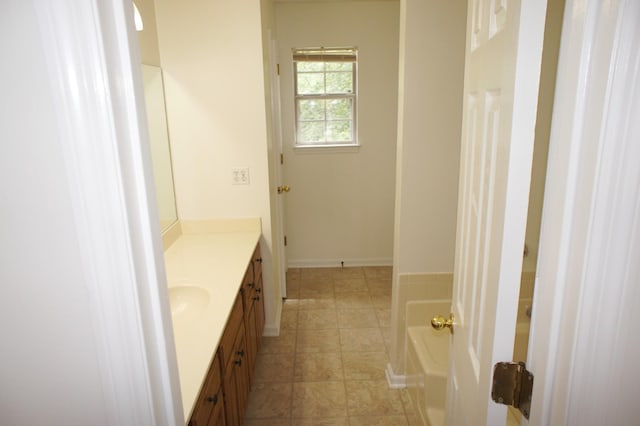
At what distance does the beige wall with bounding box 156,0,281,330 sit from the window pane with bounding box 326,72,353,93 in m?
1.49

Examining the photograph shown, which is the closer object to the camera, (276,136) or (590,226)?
(590,226)

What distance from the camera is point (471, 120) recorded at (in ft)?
3.41

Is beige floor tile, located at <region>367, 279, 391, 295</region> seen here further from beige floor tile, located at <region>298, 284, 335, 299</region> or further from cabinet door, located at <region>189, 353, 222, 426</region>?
cabinet door, located at <region>189, 353, 222, 426</region>

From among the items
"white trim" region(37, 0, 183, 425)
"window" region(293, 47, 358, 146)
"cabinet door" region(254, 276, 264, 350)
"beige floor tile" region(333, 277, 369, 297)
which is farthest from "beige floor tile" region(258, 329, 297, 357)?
"white trim" region(37, 0, 183, 425)

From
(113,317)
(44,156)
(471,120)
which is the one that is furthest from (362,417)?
(44,156)

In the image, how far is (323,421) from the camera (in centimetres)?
218

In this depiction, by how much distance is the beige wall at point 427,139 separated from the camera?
6.59ft

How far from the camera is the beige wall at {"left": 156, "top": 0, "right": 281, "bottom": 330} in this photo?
2432 millimetres

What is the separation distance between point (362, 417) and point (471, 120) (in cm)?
180

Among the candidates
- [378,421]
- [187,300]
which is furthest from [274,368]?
[187,300]

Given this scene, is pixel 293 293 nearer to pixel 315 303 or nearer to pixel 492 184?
pixel 315 303

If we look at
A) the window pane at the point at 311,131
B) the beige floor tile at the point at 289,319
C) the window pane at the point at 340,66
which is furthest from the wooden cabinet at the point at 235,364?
the window pane at the point at 340,66

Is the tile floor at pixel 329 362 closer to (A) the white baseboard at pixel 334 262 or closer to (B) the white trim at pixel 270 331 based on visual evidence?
(B) the white trim at pixel 270 331

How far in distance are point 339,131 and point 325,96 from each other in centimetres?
37
